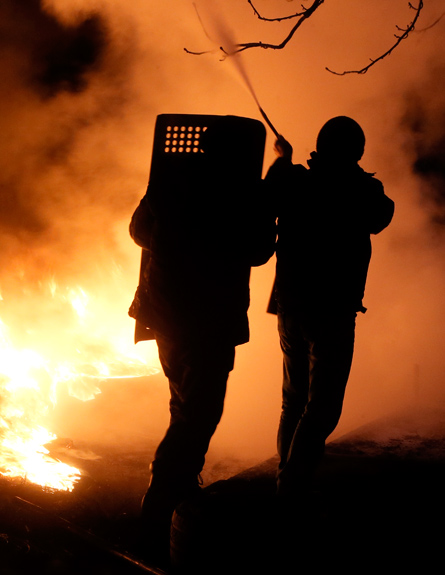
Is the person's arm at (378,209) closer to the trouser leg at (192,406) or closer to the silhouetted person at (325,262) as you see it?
the silhouetted person at (325,262)

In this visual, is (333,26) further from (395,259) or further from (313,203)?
(313,203)

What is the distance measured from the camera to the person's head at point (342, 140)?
231 cm

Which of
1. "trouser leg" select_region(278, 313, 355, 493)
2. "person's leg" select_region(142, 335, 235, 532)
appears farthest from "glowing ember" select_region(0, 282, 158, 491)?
"trouser leg" select_region(278, 313, 355, 493)

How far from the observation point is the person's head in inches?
90.8

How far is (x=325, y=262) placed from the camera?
2330 mm

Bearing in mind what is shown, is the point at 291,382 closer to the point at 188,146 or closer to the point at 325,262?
the point at 325,262

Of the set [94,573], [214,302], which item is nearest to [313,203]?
[214,302]

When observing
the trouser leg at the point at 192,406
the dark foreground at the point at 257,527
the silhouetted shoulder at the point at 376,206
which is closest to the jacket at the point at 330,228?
the silhouetted shoulder at the point at 376,206

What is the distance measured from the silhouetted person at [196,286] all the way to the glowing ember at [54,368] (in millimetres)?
1990

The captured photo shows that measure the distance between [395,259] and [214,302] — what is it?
605cm

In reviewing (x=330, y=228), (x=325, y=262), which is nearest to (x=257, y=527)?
(x=325, y=262)

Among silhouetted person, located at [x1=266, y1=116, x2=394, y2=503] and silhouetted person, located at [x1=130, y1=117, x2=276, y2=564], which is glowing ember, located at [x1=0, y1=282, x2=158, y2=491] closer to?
silhouetted person, located at [x1=130, y1=117, x2=276, y2=564]

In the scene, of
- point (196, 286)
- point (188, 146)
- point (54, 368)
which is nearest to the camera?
point (196, 286)

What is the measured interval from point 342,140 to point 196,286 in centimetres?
94
